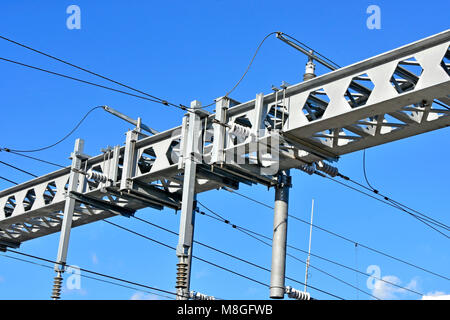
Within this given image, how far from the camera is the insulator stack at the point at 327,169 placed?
1808 centimetres

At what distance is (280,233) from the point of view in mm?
16969

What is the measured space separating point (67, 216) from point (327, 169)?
804cm

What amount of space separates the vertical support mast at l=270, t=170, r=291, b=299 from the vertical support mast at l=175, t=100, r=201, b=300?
1906 millimetres

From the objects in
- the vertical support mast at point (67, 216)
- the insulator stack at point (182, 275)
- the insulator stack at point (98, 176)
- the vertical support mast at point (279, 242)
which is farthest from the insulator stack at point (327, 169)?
the vertical support mast at point (67, 216)

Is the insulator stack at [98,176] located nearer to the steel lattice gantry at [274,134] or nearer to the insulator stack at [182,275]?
the steel lattice gantry at [274,134]

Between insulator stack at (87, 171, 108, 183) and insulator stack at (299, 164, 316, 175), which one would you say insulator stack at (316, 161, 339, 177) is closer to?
insulator stack at (299, 164, 316, 175)

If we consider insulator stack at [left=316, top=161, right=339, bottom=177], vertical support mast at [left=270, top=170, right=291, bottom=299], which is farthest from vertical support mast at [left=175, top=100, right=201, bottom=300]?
insulator stack at [left=316, top=161, right=339, bottom=177]

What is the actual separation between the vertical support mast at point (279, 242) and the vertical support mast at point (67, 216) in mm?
6607

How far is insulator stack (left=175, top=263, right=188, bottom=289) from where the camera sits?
15922mm

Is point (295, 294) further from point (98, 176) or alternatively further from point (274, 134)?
point (98, 176)

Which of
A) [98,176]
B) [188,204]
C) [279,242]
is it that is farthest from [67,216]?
[279,242]
